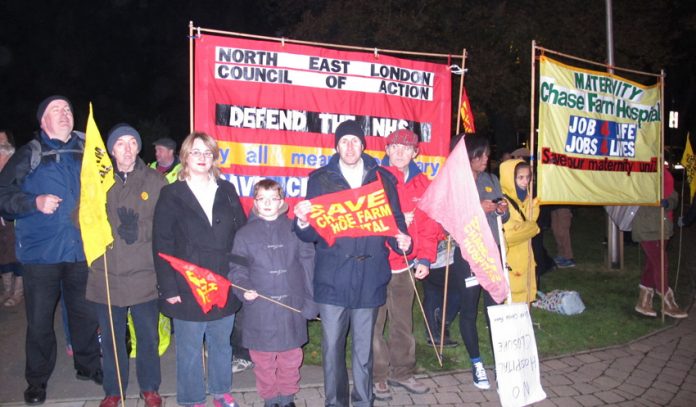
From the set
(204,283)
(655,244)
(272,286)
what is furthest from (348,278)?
(655,244)

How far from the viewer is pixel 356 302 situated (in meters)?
3.96

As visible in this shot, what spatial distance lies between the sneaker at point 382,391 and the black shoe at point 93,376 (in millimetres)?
2245

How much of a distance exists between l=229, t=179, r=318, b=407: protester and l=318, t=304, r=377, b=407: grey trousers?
20 cm

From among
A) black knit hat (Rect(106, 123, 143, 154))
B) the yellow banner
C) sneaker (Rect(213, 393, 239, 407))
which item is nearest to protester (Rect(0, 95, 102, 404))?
black knit hat (Rect(106, 123, 143, 154))

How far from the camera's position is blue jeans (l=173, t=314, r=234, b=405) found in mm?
4020

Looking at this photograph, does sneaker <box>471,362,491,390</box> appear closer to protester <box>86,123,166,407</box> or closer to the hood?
the hood

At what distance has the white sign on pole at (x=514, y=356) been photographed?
4070mm

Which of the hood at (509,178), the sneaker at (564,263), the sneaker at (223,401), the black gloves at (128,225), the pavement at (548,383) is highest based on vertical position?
the hood at (509,178)

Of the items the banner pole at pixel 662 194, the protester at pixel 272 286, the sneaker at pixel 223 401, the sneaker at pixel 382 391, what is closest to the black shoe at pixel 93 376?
the sneaker at pixel 223 401

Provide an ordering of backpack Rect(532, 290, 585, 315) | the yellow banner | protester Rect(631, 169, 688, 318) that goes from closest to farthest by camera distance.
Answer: the yellow banner, protester Rect(631, 169, 688, 318), backpack Rect(532, 290, 585, 315)

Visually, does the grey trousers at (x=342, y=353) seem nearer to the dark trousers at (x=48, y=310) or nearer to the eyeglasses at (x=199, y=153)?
the eyeglasses at (x=199, y=153)

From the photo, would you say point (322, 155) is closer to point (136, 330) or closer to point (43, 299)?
point (136, 330)

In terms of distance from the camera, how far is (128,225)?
4.06m

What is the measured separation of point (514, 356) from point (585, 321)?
2.99 m
